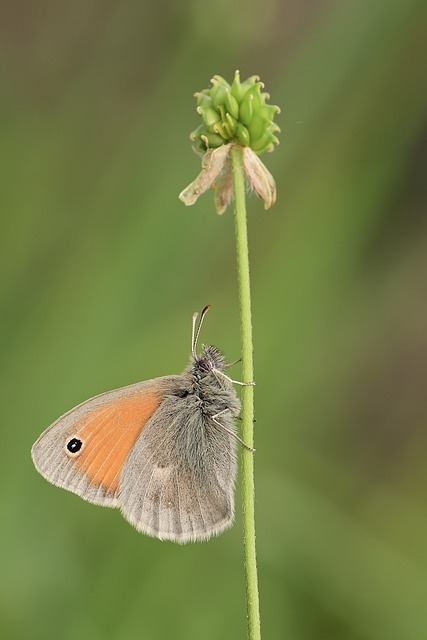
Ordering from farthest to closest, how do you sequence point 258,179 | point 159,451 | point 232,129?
point 159,451, point 258,179, point 232,129

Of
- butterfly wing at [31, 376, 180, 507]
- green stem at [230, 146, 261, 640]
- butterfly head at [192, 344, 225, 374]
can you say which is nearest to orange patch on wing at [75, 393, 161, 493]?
butterfly wing at [31, 376, 180, 507]

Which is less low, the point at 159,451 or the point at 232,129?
the point at 232,129

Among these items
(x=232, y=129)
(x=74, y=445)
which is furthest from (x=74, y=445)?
(x=232, y=129)

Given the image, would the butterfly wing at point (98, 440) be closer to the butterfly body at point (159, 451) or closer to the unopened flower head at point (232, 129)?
the butterfly body at point (159, 451)

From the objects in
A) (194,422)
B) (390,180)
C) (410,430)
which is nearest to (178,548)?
(194,422)

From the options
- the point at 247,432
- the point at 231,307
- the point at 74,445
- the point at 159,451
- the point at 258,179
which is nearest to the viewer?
the point at 247,432

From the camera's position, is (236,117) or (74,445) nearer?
(236,117)

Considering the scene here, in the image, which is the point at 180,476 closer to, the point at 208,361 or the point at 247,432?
the point at 208,361
